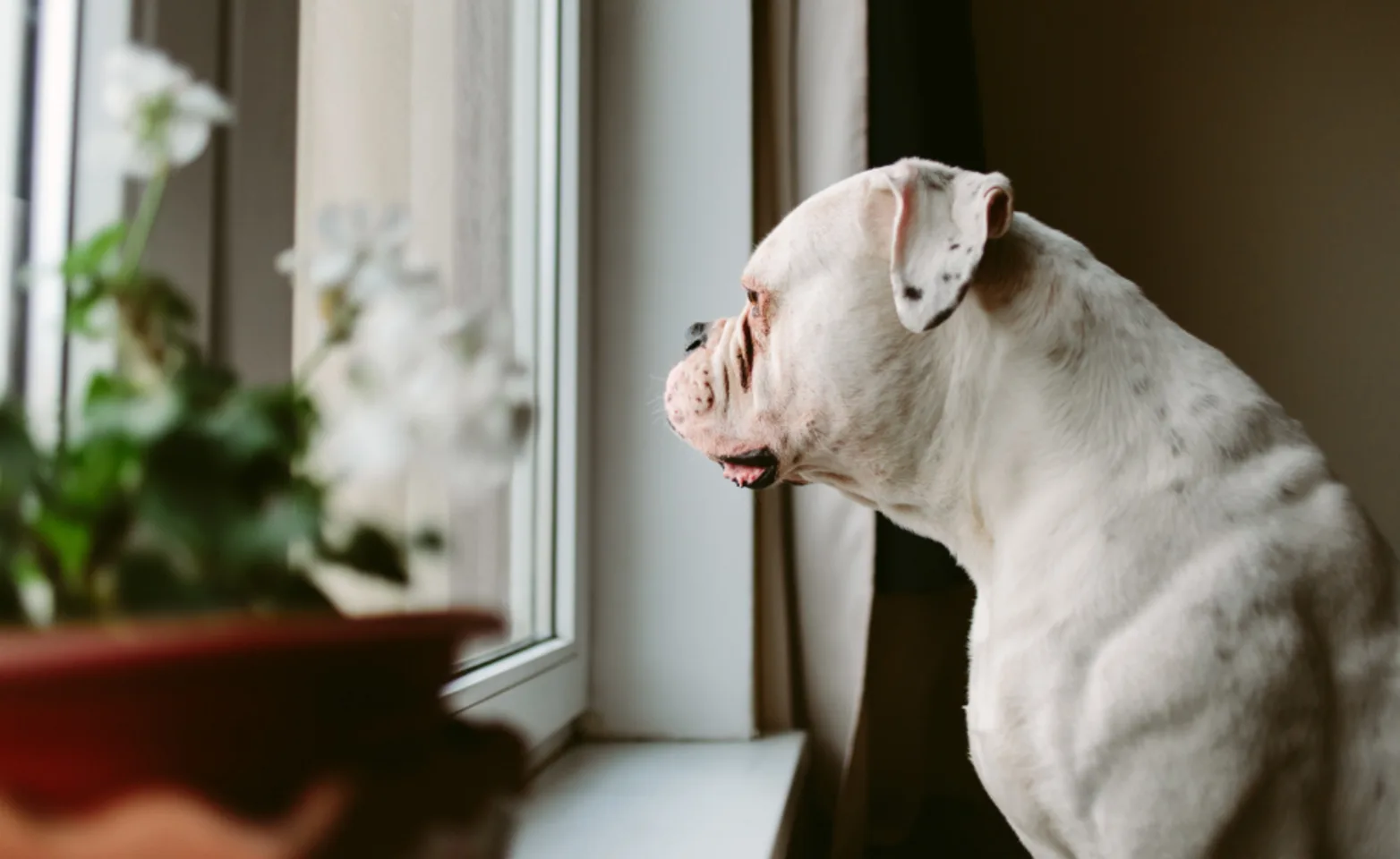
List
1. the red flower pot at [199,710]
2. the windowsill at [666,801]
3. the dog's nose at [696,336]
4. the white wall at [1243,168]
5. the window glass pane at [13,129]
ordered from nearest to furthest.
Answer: the red flower pot at [199,710] → the window glass pane at [13,129] → the windowsill at [666,801] → the dog's nose at [696,336] → the white wall at [1243,168]

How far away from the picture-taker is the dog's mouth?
0.90m

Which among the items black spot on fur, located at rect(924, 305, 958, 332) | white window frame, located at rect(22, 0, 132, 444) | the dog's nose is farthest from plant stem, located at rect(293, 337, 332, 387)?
the dog's nose

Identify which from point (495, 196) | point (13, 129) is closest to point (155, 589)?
point (13, 129)

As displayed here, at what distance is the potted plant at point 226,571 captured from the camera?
0.85 feet

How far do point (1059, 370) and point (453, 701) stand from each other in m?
0.56

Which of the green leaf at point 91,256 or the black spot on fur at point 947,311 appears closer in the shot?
the green leaf at point 91,256

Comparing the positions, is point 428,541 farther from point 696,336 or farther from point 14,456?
point 696,336

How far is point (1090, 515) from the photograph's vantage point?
2.39 ft

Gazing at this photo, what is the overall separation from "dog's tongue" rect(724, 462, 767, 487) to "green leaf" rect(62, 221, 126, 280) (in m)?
0.65

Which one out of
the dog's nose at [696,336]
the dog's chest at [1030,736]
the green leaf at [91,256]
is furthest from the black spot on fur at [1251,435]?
the green leaf at [91,256]

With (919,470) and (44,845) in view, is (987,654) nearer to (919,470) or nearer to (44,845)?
(919,470)

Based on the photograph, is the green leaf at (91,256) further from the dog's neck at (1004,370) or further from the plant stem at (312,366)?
the dog's neck at (1004,370)

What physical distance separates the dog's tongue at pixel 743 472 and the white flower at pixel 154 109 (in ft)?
2.08

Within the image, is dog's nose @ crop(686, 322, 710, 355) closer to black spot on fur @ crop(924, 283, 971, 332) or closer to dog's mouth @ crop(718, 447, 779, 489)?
dog's mouth @ crop(718, 447, 779, 489)
